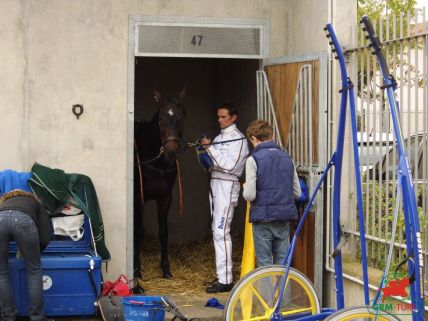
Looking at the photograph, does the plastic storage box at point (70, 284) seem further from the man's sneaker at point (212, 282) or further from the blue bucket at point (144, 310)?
the man's sneaker at point (212, 282)

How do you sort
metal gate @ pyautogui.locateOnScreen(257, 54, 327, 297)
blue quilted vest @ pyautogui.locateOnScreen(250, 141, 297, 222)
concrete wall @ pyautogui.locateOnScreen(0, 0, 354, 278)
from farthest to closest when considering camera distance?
concrete wall @ pyautogui.locateOnScreen(0, 0, 354, 278) → metal gate @ pyautogui.locateOnScreen(257, 54, 327, 297) → blue quilted vest @ pyautogui.locateOnScreen(250, 141, 297, 222)

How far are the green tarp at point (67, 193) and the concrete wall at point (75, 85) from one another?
28cm

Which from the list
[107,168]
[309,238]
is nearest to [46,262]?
[107,168]

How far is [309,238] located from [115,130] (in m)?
2.26

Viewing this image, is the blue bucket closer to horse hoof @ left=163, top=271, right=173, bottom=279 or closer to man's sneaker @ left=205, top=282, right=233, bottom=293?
man's sneaker @ left=205, top=282, right=233, bottom=293

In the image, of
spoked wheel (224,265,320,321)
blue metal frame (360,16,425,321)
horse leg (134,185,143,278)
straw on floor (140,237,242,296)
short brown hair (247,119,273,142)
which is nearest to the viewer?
blue metal frame (360,16,425,321)

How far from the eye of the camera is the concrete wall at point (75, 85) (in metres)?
8.76

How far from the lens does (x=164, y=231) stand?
Result: 33.3 feet

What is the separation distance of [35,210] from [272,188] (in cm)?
212

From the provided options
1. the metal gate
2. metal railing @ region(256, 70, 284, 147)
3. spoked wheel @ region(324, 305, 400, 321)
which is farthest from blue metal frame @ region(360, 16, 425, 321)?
metal railing @ region(256, 70, 284, 147)

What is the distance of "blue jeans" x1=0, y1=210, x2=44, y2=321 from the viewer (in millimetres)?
7578

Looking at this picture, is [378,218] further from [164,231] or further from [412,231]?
[164,231]

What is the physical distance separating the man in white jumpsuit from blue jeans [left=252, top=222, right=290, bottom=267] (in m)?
1.14

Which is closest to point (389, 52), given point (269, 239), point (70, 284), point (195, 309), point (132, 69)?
point (269, 239)
